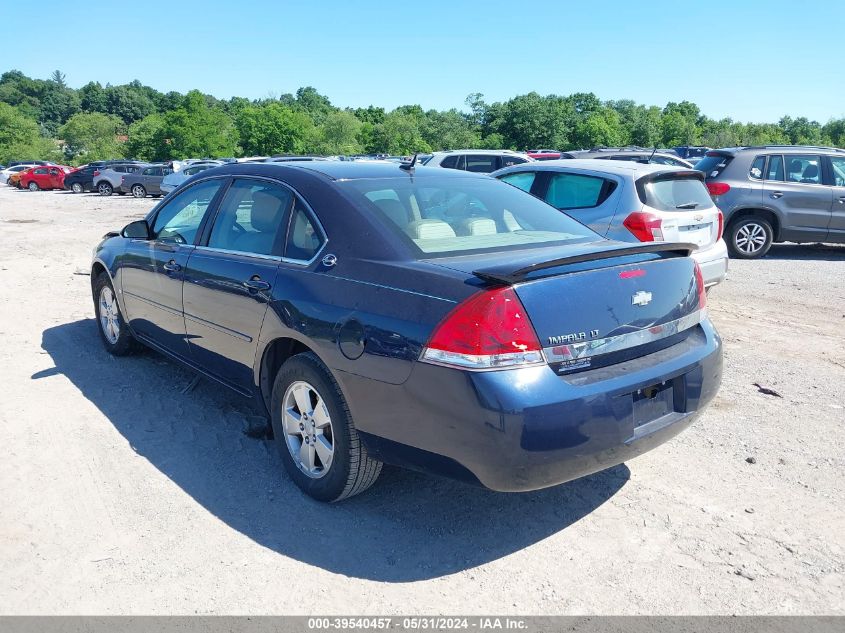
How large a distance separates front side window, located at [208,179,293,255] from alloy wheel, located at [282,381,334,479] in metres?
0.83

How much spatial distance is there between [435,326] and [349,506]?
1.23 metres

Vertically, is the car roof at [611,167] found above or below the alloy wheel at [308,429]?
above

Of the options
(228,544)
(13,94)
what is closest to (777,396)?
(228,544)

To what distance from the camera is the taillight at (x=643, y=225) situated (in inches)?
280

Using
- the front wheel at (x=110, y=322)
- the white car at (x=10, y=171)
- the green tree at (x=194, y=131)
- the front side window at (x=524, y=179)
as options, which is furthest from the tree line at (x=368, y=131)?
the front wheel at (x=110, y=322)

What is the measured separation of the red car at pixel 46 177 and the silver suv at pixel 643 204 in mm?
40881

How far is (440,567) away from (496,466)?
60 cm

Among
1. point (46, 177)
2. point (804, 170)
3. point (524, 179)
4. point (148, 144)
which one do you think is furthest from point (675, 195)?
point (148, 144)

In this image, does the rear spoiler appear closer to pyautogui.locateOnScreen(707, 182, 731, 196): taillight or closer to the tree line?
pyautogui.locateOnScreen(707, 182, 731, 196): taillight

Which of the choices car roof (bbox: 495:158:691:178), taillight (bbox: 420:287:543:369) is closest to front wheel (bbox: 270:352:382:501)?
taillight (bbox: 420:287:543:369)

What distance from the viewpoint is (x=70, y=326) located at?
23.8 ft

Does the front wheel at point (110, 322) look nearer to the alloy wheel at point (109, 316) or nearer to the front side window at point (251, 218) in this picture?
the alloy wheel at point (109, 316)

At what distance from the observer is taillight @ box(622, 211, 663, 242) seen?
712 cm

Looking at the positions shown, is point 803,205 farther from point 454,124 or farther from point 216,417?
point 454,124
